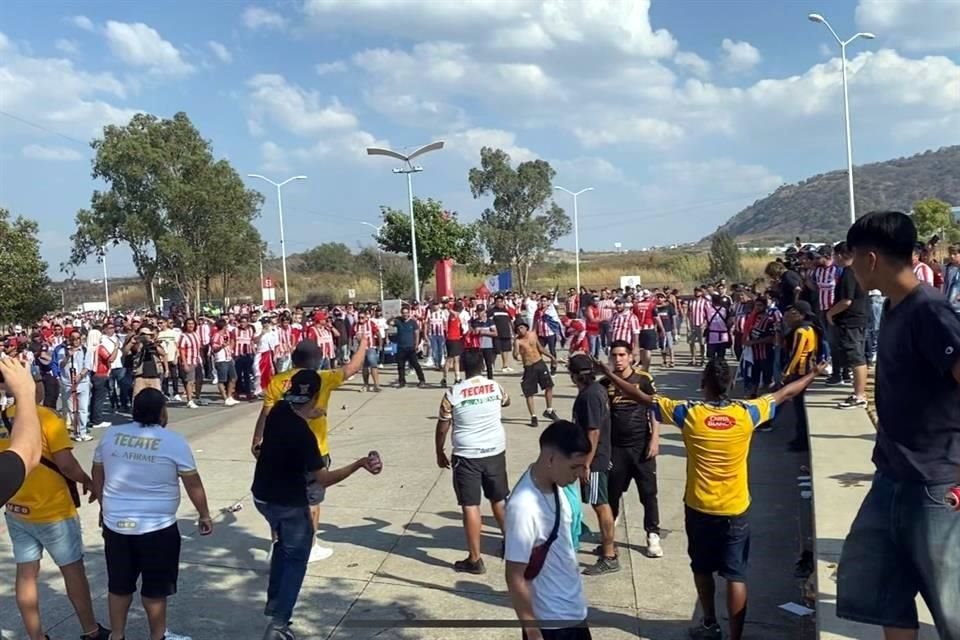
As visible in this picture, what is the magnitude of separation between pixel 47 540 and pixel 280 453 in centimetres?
144

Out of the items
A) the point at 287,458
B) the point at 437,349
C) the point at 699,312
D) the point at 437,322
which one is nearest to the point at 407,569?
the point at 287,458

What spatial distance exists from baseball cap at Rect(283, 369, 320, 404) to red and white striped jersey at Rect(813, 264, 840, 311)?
823 cm

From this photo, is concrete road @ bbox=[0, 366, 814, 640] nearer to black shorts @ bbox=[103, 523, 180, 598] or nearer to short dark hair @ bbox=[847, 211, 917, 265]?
black shorts @ bbox=[103, 523, 180, 598]

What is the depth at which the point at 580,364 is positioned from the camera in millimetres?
6039

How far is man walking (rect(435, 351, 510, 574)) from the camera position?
5992 mm

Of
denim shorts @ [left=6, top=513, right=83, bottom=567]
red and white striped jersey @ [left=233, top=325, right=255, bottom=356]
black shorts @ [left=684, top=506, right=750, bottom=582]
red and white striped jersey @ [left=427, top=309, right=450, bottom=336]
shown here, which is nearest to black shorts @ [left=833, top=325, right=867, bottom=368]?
black shorts @ [left=684, top=506, right=750, bottom=582]

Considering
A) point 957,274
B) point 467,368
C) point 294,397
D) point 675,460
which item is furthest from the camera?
point 957,274

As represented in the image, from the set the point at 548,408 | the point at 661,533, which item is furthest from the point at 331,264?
the point at 661,533

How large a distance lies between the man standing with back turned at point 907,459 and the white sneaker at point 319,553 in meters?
4.63

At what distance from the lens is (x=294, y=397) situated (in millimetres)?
4809

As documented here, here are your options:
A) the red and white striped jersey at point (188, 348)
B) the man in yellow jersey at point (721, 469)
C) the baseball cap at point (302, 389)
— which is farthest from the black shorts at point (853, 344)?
the red and white striped jersey at point (188, 348)

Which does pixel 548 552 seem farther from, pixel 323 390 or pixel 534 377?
pixel 534 377

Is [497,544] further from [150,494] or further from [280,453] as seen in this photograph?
[150,494]

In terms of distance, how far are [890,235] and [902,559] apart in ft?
3.57
